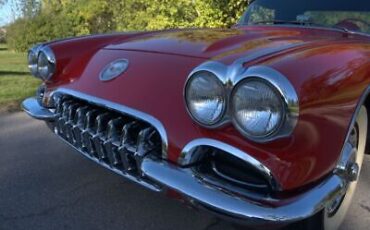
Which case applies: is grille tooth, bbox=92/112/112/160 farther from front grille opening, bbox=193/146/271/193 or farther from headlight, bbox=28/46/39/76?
headlight, bbox=28/46/39/76

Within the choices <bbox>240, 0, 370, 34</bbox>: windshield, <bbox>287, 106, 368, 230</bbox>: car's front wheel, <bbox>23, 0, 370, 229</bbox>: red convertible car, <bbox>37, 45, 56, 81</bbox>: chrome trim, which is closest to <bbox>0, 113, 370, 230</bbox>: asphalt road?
<bbox>287, 106, 368, 230</bbox>: car's front wheel

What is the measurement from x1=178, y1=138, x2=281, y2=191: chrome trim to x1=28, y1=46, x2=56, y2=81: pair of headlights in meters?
1.46

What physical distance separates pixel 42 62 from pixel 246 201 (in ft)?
6.49

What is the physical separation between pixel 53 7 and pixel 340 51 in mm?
20521

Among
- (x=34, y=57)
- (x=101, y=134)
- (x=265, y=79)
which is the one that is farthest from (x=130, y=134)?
(x=34, y=57)

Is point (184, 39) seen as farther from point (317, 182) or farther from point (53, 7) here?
point (53, 7)

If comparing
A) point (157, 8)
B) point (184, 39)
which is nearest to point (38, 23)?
point (157, 8)

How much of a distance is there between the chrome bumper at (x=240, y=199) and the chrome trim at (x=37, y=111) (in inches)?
42.8

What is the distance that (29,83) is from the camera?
8.32 meters

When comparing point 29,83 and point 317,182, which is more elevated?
point 317,182

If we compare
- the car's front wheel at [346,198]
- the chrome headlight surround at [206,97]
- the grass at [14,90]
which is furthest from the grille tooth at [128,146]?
the grass at [14,90]

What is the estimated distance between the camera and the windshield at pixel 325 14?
3.50m

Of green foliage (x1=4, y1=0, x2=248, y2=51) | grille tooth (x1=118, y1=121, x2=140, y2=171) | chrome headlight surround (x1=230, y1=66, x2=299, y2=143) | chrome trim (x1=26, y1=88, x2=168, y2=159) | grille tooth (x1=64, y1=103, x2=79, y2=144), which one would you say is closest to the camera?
chrome headlight surround (x1=230, y1=66, x2=299, y2=143)

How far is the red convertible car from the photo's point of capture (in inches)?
82.9
